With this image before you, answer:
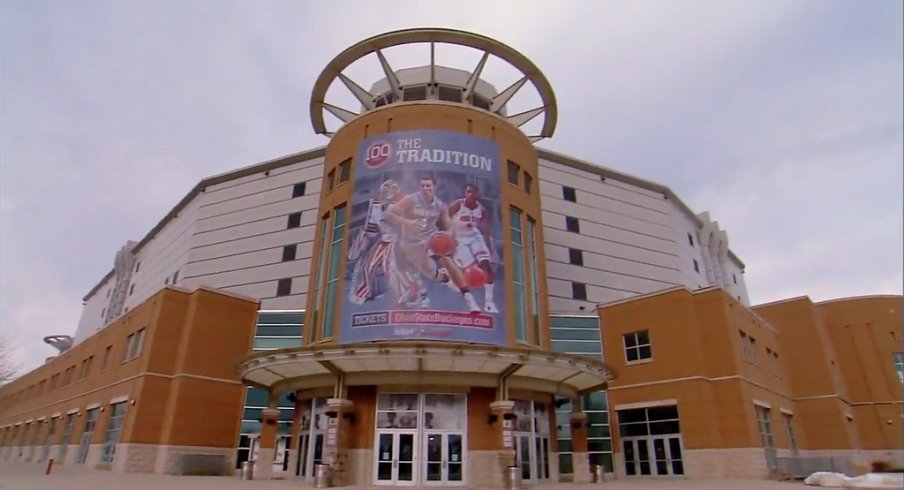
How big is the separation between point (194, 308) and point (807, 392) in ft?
122

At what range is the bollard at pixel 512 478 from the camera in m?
19.6

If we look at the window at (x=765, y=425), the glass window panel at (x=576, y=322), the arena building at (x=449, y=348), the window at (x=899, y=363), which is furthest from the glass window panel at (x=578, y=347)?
the window at (x=899, y=363)

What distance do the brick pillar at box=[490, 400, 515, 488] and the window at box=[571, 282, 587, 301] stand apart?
2111 centimetres

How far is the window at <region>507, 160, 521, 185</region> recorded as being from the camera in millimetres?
28453

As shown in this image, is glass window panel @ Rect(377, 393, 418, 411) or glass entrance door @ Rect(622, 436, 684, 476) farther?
glass entrance door @ Rect(622, 436, 684, 476)

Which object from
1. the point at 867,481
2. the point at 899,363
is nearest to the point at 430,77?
the point at 867,481

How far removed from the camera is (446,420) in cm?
2136

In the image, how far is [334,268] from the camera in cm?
2634

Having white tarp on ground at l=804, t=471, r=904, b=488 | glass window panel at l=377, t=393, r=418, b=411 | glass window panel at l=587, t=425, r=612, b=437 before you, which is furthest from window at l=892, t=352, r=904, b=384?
glass window panel at l=377, t=393, r=418, b=411

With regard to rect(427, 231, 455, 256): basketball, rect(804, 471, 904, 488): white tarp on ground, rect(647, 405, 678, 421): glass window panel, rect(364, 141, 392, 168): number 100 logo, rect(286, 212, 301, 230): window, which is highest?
rect(286, 212, 301, 230): window

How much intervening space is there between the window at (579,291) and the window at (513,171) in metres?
15.4

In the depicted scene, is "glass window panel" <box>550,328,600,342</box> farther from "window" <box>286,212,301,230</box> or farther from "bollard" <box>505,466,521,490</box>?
"window" <box>286,212,301,230</box>

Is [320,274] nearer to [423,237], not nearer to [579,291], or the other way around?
[423,237]

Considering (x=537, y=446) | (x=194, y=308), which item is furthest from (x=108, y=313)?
(x=537, y=446)
